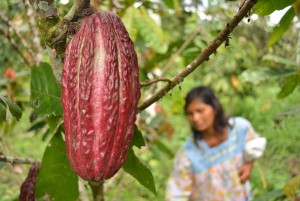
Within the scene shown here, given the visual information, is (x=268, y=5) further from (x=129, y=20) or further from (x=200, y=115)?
(x=200, y=115)

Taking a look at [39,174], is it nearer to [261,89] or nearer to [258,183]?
[258,183]

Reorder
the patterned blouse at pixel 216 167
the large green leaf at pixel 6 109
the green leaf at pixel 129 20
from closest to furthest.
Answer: the large green leaf at pixel 6 109
the green leaf at pixel 129 20
the patterned blouse at pixel 216 167

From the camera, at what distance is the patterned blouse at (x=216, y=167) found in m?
2.53

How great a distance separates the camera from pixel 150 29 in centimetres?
180

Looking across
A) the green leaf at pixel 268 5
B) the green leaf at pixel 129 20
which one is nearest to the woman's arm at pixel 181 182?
the green leaf at pixel 129 20

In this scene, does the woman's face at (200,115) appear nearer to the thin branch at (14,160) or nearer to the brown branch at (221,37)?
the thin branch at (14,160)

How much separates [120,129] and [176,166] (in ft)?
6.43

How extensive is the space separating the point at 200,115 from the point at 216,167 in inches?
12.9

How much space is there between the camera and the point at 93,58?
0.66 metres

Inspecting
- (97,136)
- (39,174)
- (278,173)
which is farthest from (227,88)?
(97,136)

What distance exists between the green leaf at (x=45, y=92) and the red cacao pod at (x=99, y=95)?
0.32 m

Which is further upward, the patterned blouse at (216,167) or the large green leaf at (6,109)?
the large green leaf at (6,109)

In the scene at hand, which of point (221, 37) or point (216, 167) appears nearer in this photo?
point (221, 37)

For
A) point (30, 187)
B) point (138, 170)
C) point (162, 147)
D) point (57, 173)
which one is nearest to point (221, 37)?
point (138, 170)
